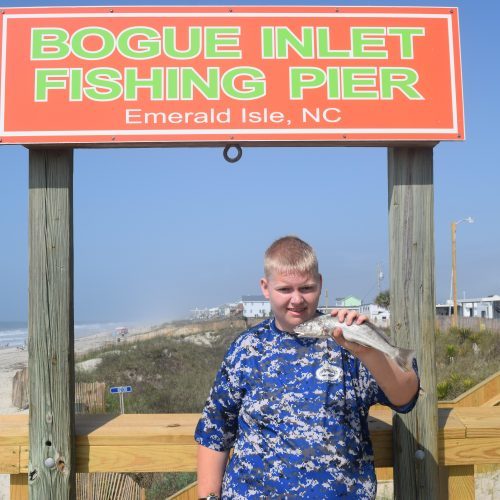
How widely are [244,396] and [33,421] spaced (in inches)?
48.3

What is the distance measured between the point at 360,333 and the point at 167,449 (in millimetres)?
1413

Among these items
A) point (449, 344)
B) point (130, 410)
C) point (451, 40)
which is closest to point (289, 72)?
point (451, 40)

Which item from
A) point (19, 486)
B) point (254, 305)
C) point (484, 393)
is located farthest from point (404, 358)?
point (254, 305)

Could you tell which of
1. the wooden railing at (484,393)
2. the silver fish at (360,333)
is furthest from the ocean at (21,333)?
the silver fish at (360,333)

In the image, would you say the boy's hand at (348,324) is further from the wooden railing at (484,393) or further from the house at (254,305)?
the house at (254,305)

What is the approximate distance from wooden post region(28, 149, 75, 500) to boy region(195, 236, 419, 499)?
907 millimetres

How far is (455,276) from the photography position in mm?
34750

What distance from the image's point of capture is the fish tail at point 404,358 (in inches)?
97.3

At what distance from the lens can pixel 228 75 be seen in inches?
132

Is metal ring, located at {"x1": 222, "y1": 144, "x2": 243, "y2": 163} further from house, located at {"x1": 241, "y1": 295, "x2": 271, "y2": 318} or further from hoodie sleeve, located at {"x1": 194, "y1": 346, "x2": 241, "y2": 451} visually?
house, located at {"x1": 241, "y1": 295, "x2": 271, "y2": 318}

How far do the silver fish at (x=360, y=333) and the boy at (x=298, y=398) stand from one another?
46 millimetres

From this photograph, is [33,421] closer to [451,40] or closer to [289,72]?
[289,72]

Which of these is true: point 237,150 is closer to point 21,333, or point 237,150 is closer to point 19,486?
point 19,486

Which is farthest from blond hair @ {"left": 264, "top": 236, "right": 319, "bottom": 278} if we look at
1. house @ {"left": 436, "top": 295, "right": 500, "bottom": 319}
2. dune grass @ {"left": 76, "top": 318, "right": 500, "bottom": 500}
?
house @ {"left": 436, "top": 295, "right": 500, "bottom": 319}
